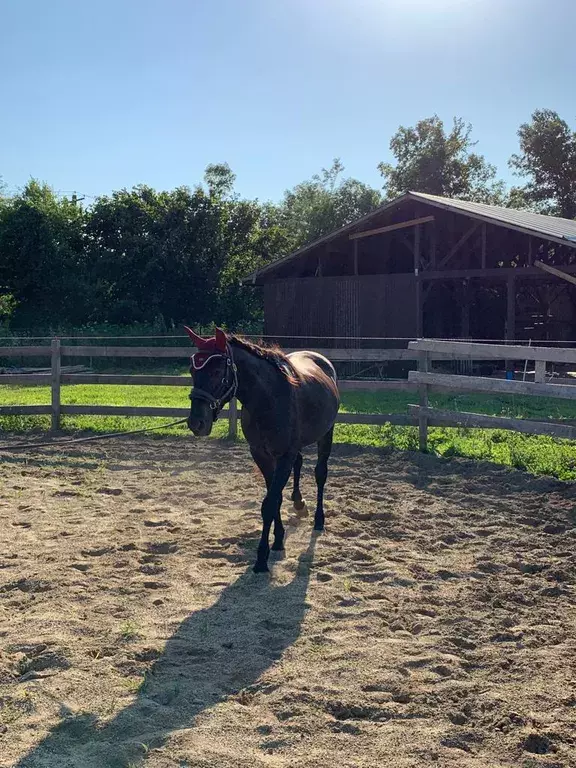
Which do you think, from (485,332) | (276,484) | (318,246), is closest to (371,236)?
(318,246)

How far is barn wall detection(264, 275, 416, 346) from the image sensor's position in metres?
19.2

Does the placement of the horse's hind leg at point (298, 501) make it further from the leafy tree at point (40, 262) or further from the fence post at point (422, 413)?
the leafy tree at point (40, 262)

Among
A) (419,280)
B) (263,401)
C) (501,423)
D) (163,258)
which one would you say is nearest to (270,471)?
(263,401)

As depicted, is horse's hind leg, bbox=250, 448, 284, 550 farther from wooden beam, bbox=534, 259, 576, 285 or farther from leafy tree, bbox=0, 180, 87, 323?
leafy tree, bbox=0, 180, 87, 323

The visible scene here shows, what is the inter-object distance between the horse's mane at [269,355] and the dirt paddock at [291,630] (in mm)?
1387

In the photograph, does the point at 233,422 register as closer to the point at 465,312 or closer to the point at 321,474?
the point at 321,474

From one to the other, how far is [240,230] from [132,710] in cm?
3208

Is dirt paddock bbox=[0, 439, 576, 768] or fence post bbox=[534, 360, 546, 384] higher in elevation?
fence post bbox=[534, 360, 546, 384]

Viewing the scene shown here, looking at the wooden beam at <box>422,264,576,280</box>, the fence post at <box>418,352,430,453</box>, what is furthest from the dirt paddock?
the wooden beam at <box>422,264,576,280</box>

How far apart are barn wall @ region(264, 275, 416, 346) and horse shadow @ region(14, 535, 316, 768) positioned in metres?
14.1

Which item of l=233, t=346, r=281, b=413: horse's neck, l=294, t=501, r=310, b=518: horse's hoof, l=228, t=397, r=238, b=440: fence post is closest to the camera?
l=233, t=346, r=281, b=413: horse's neck

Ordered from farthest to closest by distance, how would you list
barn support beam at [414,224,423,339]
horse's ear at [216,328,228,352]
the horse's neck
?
1. barn support beam at [414,224,423,339]
2. the horse's neck
3. horse's ear at [216,328,228,352]

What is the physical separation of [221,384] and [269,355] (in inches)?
24.2

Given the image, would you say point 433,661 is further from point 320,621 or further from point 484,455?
point 484,455
